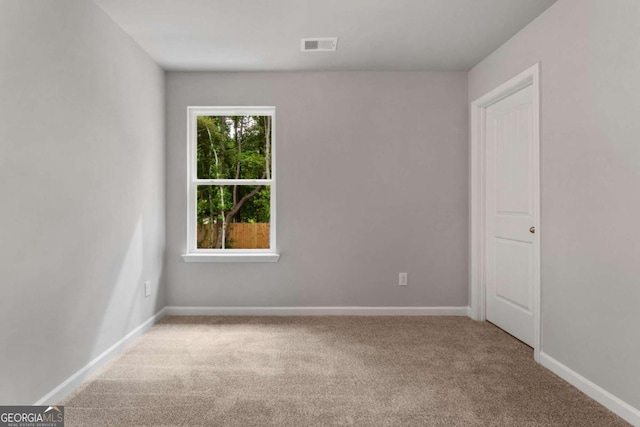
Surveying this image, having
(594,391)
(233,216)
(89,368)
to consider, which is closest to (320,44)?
(233,216)

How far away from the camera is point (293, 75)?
153 inches

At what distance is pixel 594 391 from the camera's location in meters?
2.18

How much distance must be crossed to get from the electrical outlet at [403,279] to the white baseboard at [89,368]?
2.42 m

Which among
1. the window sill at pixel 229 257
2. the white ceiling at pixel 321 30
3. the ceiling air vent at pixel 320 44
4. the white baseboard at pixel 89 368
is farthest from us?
the window sill at pixel 229 257

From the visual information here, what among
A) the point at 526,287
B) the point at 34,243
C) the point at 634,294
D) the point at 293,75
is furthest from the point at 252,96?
the point at 634,294

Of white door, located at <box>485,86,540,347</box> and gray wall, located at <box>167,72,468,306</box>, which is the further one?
gray wall, located at <box>167,72,468,306</box>

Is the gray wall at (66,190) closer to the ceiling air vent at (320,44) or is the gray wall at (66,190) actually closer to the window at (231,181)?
the window at (231,181)

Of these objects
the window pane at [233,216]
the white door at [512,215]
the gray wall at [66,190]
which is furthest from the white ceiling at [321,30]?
the window pane at [233,216]

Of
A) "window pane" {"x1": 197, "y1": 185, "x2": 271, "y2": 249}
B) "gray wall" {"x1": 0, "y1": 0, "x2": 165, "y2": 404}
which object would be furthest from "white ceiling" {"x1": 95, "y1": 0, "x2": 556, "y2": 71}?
"window pane" {"x1": 197, "y1": 185, "x2": 271, "y2": 249}

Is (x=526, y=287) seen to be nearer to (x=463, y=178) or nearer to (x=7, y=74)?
(x=463, y=178)

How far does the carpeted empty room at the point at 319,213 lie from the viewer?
6.57 ft

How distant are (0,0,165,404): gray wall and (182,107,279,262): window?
27.8 inches

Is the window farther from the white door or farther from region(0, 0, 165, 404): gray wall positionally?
the white door

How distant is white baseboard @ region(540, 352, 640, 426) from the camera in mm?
1945
